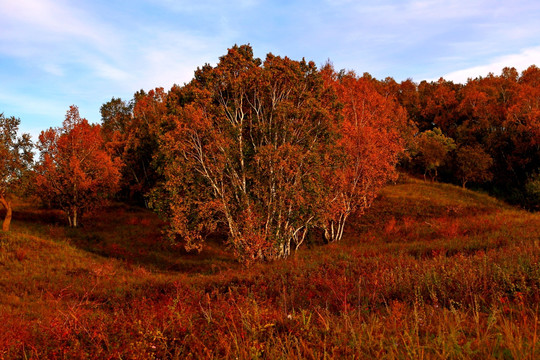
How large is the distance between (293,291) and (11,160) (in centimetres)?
3077

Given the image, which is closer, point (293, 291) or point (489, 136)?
point (293, 291)

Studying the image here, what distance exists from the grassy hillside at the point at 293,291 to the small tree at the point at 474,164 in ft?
11.8

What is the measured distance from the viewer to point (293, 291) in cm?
970

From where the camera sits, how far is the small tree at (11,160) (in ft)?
89.6

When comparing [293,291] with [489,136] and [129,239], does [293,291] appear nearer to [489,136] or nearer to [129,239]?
[129,239]

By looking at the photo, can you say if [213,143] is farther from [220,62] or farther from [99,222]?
[99,222]

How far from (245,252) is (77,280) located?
9.75 m

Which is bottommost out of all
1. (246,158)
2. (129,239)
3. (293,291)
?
(129,239)

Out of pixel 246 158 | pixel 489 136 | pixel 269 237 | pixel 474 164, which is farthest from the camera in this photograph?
pixel 489 136

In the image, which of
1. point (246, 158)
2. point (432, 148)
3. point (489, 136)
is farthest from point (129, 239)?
point (489, 136)

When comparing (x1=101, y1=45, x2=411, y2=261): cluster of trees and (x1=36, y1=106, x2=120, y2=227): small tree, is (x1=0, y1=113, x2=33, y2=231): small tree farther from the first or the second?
(x1=101, y1=45, x2=411, y2=261): cluster of trees

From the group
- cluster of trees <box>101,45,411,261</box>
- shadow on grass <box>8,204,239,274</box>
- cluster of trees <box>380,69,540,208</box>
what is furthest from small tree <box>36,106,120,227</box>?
cluster of trees <box>380,69,540,208</box>

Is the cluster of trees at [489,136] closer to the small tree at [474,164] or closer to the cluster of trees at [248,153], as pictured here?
the small tree at [474,164]

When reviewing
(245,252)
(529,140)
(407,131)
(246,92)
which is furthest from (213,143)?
(529,140)
